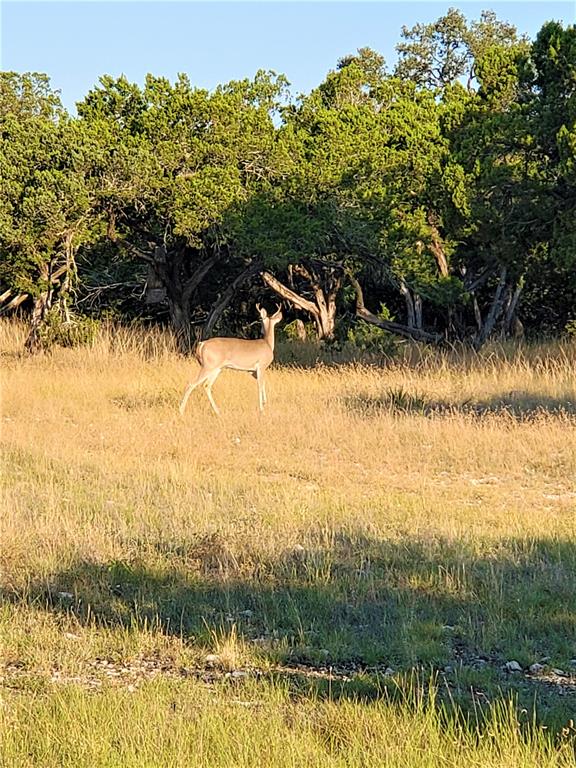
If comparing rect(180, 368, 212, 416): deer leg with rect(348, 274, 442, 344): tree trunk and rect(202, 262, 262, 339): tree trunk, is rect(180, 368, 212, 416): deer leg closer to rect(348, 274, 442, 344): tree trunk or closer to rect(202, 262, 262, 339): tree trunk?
rect(202, 262, 262, 339): tree trunk

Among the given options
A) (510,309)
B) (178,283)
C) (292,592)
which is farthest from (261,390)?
(510,309)

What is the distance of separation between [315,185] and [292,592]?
50.4 feet

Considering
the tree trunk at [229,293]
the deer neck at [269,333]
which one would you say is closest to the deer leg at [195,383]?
the deer neck at [269,333]

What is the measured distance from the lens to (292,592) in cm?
598

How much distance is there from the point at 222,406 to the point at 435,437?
4.59 meters

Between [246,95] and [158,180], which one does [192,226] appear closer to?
[158,180]

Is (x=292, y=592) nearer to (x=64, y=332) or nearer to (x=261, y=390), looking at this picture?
(x=261, y=390)

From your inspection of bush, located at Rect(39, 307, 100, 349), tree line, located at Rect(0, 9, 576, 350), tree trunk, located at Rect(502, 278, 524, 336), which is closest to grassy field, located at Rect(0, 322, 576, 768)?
tree line, located at Rect(0, 9, 576, 350)

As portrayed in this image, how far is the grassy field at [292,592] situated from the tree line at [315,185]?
20.7ft

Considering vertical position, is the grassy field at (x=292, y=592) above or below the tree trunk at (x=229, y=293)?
below

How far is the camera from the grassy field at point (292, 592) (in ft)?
12.5

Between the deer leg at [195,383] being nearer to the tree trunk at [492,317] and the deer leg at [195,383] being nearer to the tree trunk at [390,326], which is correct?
the tree trunk at [390,326]

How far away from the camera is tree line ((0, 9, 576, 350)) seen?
17.6 meters

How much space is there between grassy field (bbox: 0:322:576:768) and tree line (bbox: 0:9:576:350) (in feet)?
20.7
